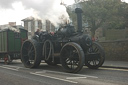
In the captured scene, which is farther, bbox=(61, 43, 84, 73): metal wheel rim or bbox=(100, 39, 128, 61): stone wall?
bbox=(100, 39, 128, 61): stone wall

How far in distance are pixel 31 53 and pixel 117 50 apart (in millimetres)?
6265

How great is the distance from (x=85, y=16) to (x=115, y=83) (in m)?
14.1

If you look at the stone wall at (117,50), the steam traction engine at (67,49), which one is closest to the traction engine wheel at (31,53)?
the steam traction engine at (67,49)

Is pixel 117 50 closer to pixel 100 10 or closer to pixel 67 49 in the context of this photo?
pixel 67 49

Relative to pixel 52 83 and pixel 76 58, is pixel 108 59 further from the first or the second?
pixel 52 83

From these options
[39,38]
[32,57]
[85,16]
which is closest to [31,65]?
[32,57]

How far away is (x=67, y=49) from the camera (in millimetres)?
8812

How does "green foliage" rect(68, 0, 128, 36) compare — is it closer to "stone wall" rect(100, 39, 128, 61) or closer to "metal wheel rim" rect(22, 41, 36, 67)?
"stone wall" rect(100, 39, 128, 61)

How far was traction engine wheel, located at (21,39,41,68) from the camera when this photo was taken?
1016 cm

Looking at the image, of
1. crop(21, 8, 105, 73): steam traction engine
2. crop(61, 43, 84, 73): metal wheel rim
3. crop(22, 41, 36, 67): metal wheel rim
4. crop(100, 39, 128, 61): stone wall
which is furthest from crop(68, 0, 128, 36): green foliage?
crop(61, 43, 84, 73): metal wheel rim

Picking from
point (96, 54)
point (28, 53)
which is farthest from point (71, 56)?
point (28, 53)

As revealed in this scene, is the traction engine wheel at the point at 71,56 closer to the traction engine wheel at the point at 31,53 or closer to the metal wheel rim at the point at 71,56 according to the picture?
the metal wheel rim at the point at 71,56

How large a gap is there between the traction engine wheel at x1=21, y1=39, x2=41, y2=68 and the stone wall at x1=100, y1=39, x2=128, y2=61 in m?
5.95

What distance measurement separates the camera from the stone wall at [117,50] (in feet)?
42.8
